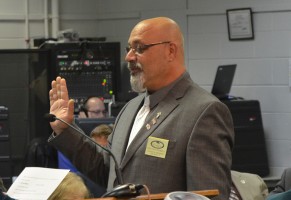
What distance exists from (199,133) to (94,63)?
168 inches

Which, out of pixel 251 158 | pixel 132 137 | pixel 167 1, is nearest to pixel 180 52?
pixel 132 137

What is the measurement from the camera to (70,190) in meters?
2.13

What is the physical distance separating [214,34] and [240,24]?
1.00 feet

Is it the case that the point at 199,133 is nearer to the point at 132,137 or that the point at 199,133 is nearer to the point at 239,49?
the point at 132,137

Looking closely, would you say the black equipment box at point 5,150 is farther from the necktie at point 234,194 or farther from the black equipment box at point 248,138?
the necktie at point 234,194

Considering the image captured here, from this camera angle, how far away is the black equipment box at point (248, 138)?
17.3 ft

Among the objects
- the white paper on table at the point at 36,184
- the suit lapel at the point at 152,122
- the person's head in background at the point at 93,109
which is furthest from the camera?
the person's head in background at the point at 93,109

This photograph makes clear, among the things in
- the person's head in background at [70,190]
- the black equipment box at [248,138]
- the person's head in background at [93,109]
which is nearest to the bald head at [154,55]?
the person's head in background at [70,190]

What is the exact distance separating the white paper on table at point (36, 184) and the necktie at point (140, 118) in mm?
530

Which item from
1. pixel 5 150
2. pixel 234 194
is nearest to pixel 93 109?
pixel 5 150

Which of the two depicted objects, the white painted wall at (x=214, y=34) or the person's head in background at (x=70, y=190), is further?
the white painted wall at (x=214, y=34)

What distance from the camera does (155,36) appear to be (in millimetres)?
2203

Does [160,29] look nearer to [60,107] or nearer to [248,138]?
[60,107]

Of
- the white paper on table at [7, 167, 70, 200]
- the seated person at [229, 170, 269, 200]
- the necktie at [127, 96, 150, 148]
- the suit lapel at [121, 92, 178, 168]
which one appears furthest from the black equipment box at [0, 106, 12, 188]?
the white paper on table at [7, 167, 70, 200]
